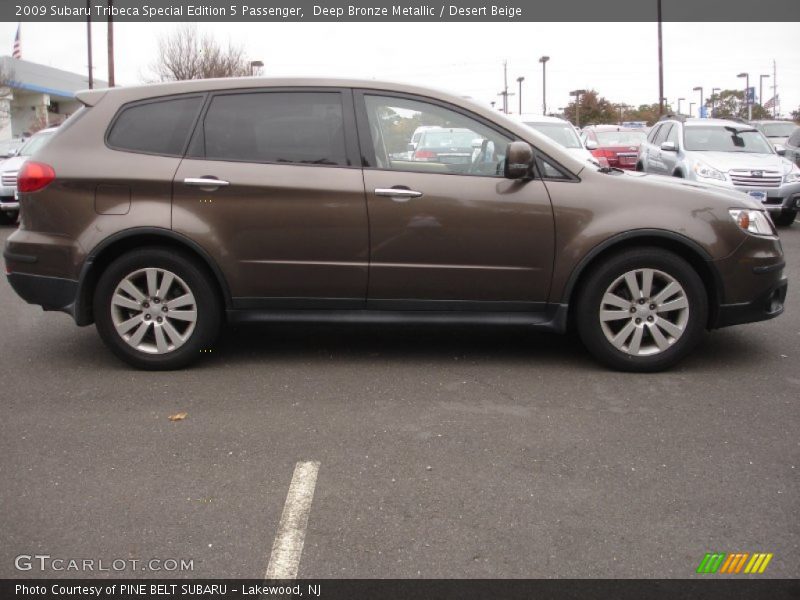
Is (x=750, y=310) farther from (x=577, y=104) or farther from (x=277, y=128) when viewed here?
(x=577, y=104)

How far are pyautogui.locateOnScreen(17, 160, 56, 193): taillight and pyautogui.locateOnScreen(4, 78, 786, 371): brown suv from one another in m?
0.01

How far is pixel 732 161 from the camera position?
12.6 m

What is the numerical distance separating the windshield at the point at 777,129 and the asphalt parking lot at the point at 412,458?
2082cm

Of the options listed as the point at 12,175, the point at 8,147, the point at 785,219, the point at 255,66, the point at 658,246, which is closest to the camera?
the point at 658,246

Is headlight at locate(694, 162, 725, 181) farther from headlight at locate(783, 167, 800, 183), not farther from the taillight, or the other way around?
the taillight

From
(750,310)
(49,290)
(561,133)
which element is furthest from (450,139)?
(561,133)

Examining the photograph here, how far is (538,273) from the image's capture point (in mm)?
5152

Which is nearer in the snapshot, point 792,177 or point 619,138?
point 792,177

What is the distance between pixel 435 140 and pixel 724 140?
382 inches

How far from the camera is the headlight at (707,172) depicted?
12.2 m

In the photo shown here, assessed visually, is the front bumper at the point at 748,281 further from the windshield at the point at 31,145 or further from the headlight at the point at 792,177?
the windshield at the point at 31,145

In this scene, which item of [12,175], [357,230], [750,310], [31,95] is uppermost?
[31,95]

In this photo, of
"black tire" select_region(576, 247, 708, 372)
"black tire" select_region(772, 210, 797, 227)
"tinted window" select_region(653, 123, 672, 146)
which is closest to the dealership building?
"tinted window" select_region(653, 123, 672, 146)

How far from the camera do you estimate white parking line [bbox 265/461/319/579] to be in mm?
2941
